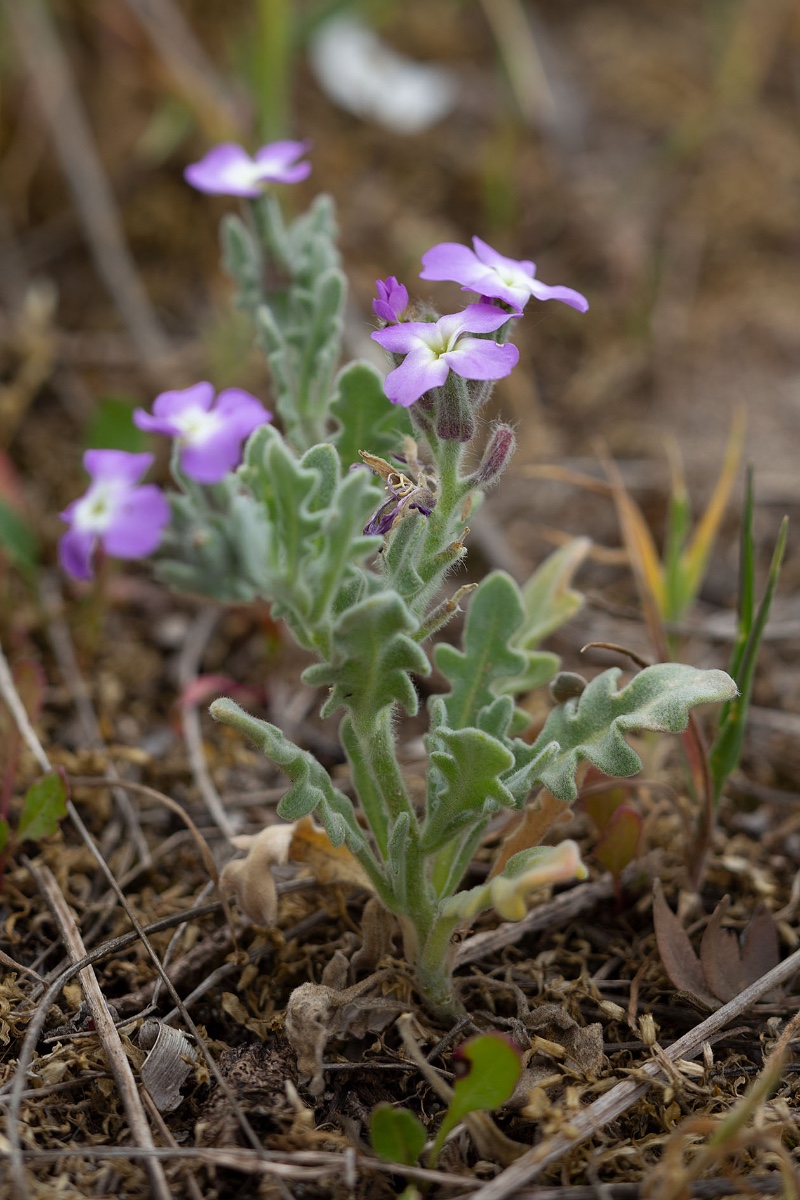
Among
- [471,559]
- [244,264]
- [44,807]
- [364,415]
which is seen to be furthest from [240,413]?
[471,559]

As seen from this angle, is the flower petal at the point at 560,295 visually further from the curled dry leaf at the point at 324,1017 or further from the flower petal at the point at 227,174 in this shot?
the curled dry leaf at the point at 324,1017

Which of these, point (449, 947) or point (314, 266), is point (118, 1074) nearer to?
point (449, 947)

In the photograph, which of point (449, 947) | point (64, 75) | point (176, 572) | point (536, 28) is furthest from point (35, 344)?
point (536, 28)

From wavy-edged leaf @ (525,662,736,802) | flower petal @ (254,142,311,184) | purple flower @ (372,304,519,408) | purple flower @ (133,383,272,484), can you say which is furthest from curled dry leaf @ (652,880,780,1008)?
flower petal @ (254,142,311,184)

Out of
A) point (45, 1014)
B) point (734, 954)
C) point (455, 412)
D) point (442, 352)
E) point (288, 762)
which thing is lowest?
point (734, 954)

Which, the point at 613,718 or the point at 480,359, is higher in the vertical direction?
the point at 480,359

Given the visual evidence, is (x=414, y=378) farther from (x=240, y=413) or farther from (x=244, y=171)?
(x=244, y=171)

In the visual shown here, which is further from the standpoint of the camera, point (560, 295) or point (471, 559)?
point (471, 559)

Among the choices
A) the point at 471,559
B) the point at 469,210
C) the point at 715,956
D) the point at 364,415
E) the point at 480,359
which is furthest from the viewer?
the point at 469,210

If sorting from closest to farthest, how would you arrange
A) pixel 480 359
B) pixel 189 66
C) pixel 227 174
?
pixel 480 359 → pixel 227 174 → pixel 189 66
